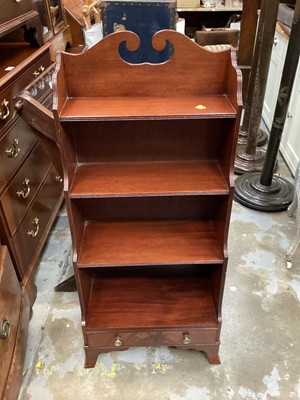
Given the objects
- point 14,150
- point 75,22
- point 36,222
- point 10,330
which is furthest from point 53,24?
point 10,330

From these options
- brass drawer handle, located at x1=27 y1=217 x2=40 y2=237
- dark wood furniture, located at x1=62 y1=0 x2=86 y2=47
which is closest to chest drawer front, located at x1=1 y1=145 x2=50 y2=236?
brass drawer handle, located at x1=27 y1=217 x2=40 y2=237

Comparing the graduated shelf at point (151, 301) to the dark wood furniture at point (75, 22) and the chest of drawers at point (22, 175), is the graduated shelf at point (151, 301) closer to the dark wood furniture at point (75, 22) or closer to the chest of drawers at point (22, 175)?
the chest of drawers at point (22, 175)

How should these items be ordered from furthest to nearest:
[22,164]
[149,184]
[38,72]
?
[38,72] → [22,164] → [149,184]

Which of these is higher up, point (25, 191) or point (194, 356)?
point (25, 191)

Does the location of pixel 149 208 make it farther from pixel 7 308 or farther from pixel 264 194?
pixel 264 194

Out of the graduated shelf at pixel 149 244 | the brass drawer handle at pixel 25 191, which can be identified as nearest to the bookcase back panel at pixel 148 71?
the graduated shelf at pixel 149 244

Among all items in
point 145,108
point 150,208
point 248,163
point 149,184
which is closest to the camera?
point 145,108

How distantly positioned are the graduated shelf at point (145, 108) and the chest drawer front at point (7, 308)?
0.65 metres

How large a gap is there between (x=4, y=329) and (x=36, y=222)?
0.62m

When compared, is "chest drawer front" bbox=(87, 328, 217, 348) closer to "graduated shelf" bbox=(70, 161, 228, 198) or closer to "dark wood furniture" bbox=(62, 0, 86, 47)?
"graduated shelf" bbox=(70, 161, 228, 198)

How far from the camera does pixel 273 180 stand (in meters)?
2.46

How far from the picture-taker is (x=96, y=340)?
1415mm

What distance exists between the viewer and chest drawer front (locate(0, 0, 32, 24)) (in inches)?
55.6

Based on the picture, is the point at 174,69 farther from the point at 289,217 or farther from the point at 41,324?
the point at 289,217
